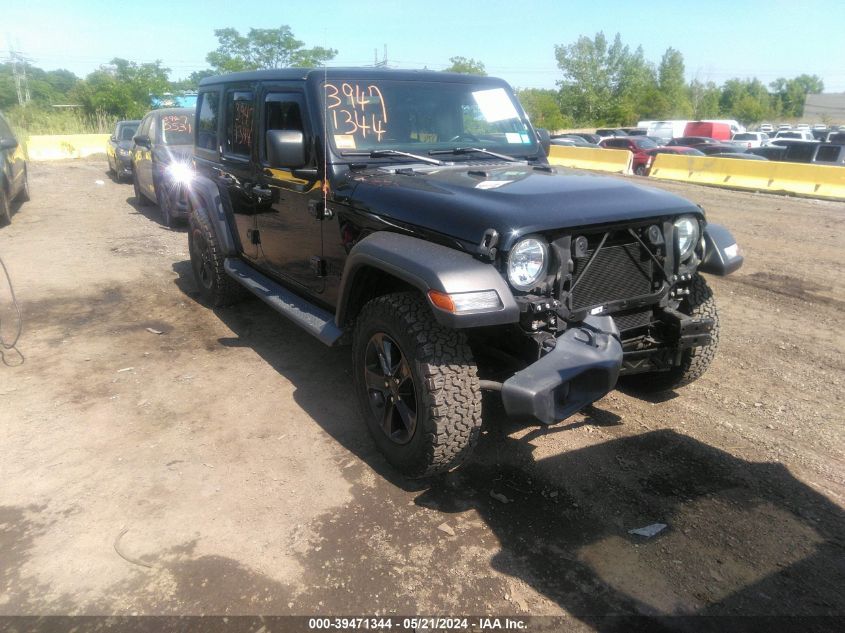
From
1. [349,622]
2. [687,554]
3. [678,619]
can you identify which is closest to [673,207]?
[687,554]

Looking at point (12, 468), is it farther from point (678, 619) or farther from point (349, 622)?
point (678, 619)

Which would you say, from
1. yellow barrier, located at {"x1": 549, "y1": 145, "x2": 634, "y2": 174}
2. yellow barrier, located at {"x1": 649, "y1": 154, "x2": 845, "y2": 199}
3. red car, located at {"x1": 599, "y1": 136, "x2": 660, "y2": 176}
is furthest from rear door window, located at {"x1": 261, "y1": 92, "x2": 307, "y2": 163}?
red car, located at {"x1": 599, "y1": 136, "x2": 660, "y2": 176}

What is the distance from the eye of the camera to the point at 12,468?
11.1 feet

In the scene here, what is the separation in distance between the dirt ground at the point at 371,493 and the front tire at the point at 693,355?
152 mm

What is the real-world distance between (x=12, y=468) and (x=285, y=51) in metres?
52.7

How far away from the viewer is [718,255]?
347 centimetres

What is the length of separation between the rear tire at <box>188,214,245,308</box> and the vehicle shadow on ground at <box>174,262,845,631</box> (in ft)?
8.23

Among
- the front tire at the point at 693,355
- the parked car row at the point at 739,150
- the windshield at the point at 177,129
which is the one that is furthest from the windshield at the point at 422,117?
the parked car row at the point at 739,150

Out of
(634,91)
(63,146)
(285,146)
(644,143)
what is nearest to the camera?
(285,146)

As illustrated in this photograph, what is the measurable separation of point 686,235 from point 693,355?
80 cm

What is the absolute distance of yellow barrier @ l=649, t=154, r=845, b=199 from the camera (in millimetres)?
13492

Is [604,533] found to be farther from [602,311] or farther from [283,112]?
[283,112]

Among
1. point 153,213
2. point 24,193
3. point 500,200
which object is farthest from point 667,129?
point 500,200

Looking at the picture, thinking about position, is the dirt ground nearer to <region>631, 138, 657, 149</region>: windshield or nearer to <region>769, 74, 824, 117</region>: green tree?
<region>631, 138, 657, 149</region>: windshield
